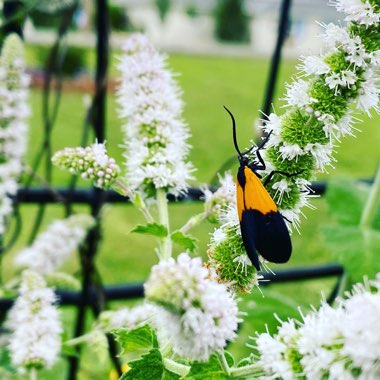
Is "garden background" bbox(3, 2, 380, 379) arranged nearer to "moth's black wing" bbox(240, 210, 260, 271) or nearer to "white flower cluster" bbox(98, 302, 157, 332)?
"moth's black wing" bbox(240, 210, 260, 271)

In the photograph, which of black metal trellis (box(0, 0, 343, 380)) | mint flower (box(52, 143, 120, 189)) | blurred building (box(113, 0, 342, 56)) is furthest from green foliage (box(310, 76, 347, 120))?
blurred building (box(113, 0, 342, 56))

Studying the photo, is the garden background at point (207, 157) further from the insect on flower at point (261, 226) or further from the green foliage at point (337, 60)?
the green foliage at point (337, 60)

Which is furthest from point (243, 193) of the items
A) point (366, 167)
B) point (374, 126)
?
point (374, 126)

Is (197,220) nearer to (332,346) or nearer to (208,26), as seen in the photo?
(332,346)

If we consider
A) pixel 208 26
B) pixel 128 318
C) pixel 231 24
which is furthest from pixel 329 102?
pixel 208 26

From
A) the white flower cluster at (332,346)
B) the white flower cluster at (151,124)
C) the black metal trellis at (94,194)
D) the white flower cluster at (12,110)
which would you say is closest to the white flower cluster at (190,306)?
the white flower cluster at (332,346)

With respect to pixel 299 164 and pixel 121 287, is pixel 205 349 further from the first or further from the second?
pixel 121 287
